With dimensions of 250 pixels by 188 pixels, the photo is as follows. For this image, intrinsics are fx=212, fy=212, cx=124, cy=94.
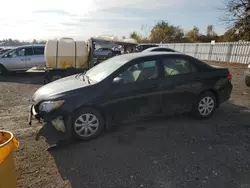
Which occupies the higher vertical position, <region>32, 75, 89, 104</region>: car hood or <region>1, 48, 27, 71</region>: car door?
<region>32, 75, 89, 104</region>: car hood

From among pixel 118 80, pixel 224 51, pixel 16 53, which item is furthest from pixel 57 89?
pixel 224 51

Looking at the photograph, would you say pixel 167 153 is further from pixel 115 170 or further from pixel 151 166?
pixel 115 170

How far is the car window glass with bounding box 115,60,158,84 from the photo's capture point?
411cm

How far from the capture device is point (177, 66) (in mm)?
4562

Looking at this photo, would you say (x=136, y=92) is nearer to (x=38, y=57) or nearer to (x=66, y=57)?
(x=66, y=57)

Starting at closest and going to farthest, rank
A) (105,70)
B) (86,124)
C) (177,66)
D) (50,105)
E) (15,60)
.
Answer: (50,105)
(86,124)
(105,70)
(177,66)
(15,60)

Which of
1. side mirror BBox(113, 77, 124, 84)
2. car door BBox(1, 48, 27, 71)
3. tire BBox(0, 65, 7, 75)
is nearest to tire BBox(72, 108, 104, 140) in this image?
side mirror BBox(113, 77, 124, 84)

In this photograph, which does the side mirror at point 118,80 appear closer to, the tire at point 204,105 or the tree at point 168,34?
the tire at point 204,105

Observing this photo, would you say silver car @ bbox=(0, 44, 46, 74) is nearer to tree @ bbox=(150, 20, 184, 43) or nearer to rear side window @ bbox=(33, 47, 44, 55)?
rear side window @ bbox=(33, 47, 44, 55)

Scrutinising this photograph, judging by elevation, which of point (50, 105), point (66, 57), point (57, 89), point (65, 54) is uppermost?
point (65, 54)

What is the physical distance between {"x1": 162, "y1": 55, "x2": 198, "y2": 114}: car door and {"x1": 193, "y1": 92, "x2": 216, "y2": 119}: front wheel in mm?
163

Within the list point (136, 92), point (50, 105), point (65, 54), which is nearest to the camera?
point (50, 105)

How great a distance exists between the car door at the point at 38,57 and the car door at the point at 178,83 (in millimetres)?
9017

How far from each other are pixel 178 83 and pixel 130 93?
112 cm
